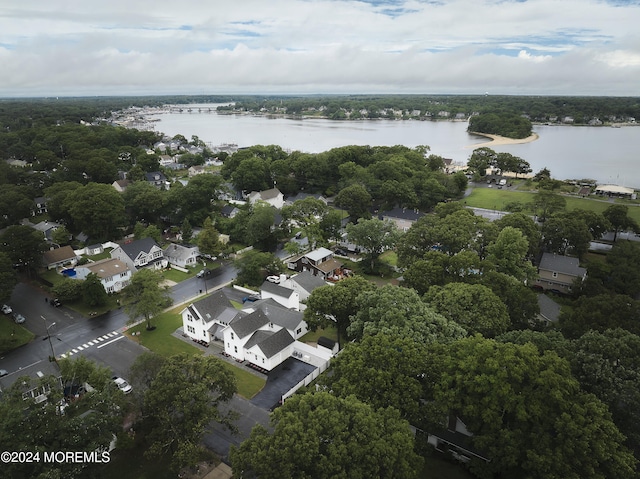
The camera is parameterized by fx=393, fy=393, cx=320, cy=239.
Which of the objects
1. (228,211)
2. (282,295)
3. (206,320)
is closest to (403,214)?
(228,211)

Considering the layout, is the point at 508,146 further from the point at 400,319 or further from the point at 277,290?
the point at 400,319

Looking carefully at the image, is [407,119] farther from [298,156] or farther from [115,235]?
[115,235]

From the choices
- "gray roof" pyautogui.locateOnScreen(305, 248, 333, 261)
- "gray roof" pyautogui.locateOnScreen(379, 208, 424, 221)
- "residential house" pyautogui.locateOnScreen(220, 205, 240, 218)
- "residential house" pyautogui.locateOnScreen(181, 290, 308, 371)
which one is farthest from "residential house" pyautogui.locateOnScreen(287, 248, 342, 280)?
"residential house" pyautogui.locateOnScreen(220, 205, 240, 218)

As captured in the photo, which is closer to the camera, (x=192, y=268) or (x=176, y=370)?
(x=176, y=370)

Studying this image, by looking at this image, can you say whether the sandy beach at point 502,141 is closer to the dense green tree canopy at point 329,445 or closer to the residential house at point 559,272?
the residential house at point 559,272

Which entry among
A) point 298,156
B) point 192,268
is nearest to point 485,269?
point 192,268

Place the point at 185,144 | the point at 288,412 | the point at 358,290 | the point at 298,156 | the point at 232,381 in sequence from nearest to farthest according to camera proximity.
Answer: the point at 288,412 < the point at 232,381 < the point at 358,290 < the point at 298,156 < the point at 185,144

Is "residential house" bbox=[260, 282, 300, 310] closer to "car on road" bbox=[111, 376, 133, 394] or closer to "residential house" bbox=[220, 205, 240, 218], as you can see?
"car on road" bbox=[111, 376, 133, 394]
